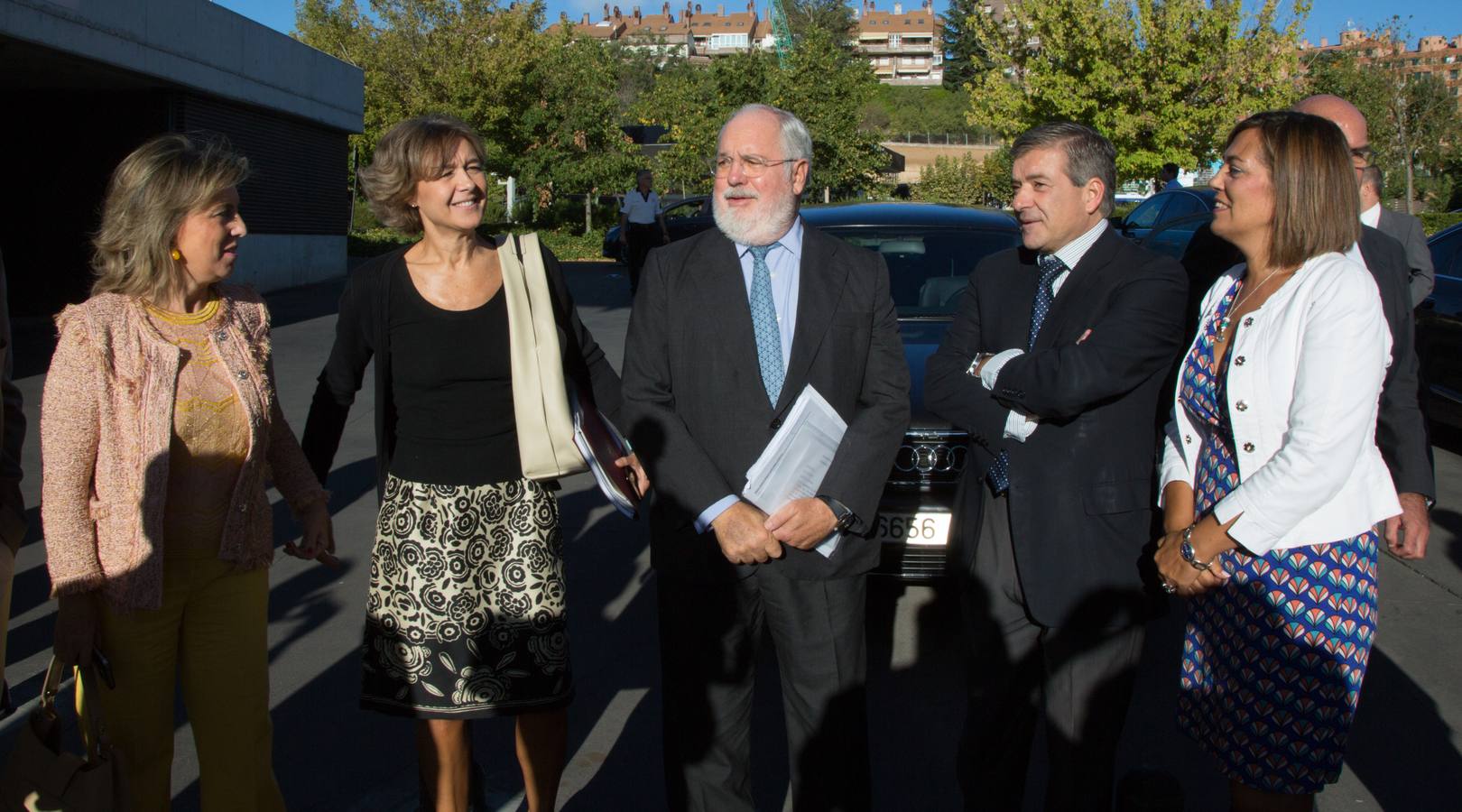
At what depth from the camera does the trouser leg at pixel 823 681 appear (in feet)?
9.68

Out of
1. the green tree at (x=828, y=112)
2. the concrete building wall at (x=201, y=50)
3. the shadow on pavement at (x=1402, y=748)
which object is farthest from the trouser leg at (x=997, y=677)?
the green tree at (x=828, y=112)

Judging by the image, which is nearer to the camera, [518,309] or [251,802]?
[251,802]

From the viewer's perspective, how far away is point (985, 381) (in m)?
3.08

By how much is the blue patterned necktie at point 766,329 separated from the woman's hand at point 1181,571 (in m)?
0.99

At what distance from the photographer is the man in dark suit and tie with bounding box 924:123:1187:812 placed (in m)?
2.87

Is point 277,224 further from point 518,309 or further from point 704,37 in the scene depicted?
point 704,37

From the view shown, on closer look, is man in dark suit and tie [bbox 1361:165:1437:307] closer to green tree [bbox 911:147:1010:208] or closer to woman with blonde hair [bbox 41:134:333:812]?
woman with blonde hair [bbox 41:134:333:812]

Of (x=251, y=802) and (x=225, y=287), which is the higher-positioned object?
(x=225, y=287)

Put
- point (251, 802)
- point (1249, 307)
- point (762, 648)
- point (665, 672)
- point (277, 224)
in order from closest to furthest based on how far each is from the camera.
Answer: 1. point (1249, 307)
2. point (251, 802)
3. point (665, 672)
4. point (762, 648)
5. point (277, 224)

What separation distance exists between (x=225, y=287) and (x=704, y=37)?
574 ft

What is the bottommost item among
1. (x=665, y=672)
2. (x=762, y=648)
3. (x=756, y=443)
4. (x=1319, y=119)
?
(x=762, y=648)

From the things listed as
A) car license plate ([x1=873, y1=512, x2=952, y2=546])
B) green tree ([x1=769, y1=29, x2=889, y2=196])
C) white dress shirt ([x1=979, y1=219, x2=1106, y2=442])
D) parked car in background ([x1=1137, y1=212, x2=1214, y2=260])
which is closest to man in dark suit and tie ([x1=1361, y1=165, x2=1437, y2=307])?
car license plate ([x1=873, y1=512, x2=952, y2=546])

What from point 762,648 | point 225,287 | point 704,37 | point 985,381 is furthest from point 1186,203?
point 704,37

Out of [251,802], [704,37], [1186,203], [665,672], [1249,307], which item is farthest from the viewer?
[704,37]
